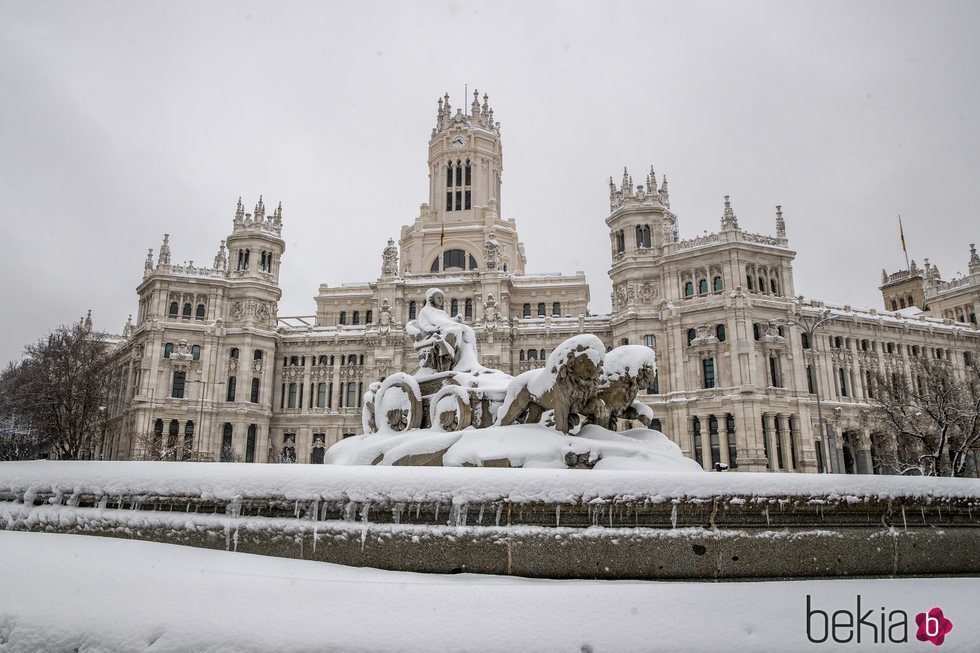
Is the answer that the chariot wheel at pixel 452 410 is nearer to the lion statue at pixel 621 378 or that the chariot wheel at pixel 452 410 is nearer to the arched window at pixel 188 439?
the lion statue at pixel 621 378

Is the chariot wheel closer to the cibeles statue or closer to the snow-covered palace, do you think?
the cibeles statue

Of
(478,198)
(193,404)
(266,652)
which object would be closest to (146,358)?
(193,404)

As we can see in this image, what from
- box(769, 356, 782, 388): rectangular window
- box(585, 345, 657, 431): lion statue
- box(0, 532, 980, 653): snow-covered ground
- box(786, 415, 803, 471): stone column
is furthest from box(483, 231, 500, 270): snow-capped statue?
box(0, 532, 980, 653): snow-covered ground

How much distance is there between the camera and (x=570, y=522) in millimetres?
7211

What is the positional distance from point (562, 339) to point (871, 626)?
2146 inches

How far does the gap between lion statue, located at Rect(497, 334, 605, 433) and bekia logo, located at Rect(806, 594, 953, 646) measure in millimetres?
5702

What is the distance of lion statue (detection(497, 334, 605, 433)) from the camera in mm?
11195

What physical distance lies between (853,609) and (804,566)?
1.30 m

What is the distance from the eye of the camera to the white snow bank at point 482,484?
7219 millimetres

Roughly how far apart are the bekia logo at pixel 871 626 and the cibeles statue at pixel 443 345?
9.45 meters

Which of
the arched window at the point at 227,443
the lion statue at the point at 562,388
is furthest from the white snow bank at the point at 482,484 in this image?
the arched window at the point at 227,443

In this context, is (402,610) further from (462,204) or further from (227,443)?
(462,204)

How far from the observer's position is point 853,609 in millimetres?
5945

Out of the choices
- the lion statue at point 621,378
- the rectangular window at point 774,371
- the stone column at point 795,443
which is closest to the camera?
the lion statue at point 621,378
